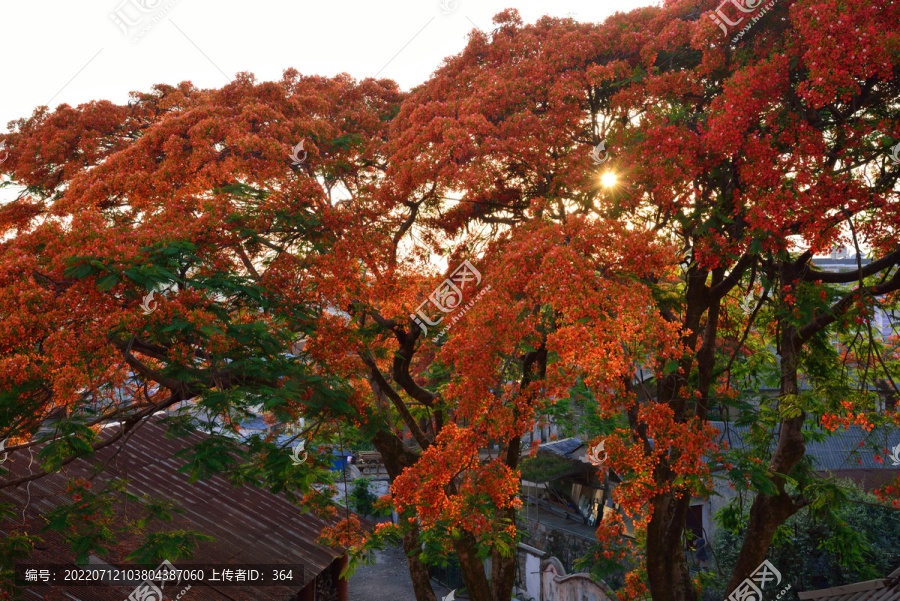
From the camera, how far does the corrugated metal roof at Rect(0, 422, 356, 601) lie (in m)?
6.58

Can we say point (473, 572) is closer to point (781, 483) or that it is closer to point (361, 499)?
point (781, 483)

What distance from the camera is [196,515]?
8.50 meters

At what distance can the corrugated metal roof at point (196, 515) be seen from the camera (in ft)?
21.6

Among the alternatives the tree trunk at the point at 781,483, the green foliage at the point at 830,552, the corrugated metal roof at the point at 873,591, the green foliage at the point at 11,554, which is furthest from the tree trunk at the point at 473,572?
the green foliage at the point at 830,552

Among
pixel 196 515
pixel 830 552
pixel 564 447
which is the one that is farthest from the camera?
pixel 564 447

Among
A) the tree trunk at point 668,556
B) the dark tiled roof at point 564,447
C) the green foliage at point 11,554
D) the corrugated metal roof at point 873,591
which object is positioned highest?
the dark tiled roof at point 564,447

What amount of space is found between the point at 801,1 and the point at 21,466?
34.4ft

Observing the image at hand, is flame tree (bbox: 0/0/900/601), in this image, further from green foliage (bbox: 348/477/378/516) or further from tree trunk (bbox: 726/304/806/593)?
green foliage (bbox: 348/477/378/516)

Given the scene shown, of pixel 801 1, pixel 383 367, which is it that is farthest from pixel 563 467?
pixel 801 1

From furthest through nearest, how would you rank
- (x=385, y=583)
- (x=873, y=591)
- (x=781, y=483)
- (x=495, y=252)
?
(x=385, y=583), (x=495, y=252), (x=781, y=483), (x=873, y=591)

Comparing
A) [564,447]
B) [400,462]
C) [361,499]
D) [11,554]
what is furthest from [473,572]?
[361,499]

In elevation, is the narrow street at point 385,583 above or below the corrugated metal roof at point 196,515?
below

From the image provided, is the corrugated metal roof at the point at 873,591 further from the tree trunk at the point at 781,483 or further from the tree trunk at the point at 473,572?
the tree trunk at the point at 473,572

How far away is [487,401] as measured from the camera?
6344mm
